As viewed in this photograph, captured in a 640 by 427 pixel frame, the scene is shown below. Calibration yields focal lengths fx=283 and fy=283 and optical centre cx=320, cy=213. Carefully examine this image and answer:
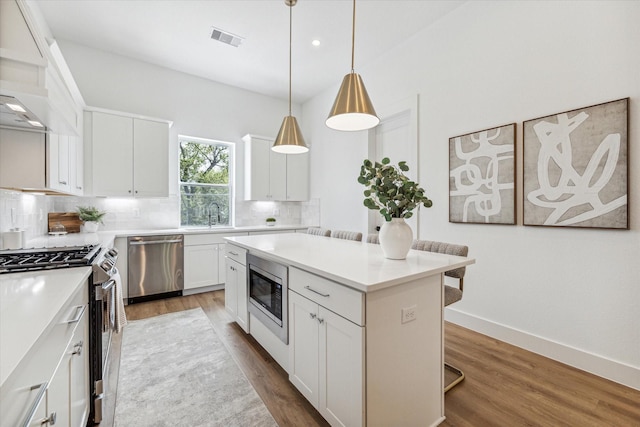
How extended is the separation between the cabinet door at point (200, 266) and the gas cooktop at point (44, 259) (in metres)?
1.93

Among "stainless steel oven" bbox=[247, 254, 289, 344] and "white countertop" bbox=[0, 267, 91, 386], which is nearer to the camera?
"white countertop" bbox=[0, 267, 91, 386]

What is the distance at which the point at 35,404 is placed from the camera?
0.84 meters

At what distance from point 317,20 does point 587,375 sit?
408 centimetres

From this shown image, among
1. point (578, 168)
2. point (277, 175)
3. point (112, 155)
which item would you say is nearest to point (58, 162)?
point (112, 155)

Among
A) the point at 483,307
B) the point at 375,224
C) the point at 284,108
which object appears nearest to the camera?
the point at 483,307

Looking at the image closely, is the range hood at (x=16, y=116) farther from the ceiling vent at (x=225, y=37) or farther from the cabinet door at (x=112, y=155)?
the ceiling vent at (x=225, y=37)

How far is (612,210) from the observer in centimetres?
204

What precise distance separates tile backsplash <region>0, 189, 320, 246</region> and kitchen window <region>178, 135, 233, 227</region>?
0.20m

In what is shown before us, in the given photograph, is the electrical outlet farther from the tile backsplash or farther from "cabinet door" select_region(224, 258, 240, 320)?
the tile backsplash

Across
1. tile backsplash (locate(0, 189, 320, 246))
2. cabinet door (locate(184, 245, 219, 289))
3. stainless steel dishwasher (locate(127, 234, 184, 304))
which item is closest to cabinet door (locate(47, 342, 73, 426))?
tile backsplash (locate(0, 189, 320, 246))

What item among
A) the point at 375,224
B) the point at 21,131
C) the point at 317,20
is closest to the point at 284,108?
the point at 317,20

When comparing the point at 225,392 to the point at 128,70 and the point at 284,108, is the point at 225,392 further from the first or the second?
the point at 284,108

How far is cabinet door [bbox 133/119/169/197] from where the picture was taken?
3805mm

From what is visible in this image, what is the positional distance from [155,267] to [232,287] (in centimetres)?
149
